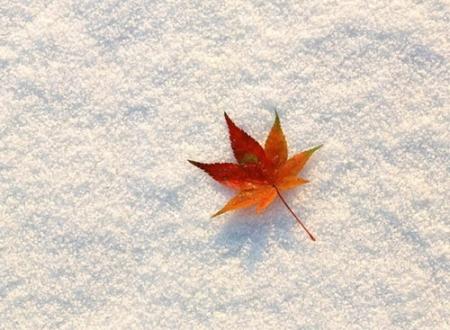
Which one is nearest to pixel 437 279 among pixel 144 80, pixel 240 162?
pixel 240 162

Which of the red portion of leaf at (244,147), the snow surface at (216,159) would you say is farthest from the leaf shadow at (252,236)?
the red portion of leaf at (244,147)

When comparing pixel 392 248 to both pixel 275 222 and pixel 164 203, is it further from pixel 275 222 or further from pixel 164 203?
pixel 164 203

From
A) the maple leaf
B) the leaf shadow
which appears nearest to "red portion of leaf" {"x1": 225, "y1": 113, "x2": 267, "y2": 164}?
the maple leaf

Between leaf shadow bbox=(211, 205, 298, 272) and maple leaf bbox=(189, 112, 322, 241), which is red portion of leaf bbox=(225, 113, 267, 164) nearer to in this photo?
maple leaf bbox=(189, 112, 322, 241)

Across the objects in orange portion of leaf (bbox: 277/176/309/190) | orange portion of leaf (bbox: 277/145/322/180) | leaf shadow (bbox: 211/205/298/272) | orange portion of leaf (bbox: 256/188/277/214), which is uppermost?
orange portion of leaf (bbox: 277/145/322/180)

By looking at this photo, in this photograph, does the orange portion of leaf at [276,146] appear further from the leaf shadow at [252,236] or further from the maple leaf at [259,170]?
the leaf shadow at [252,236]
